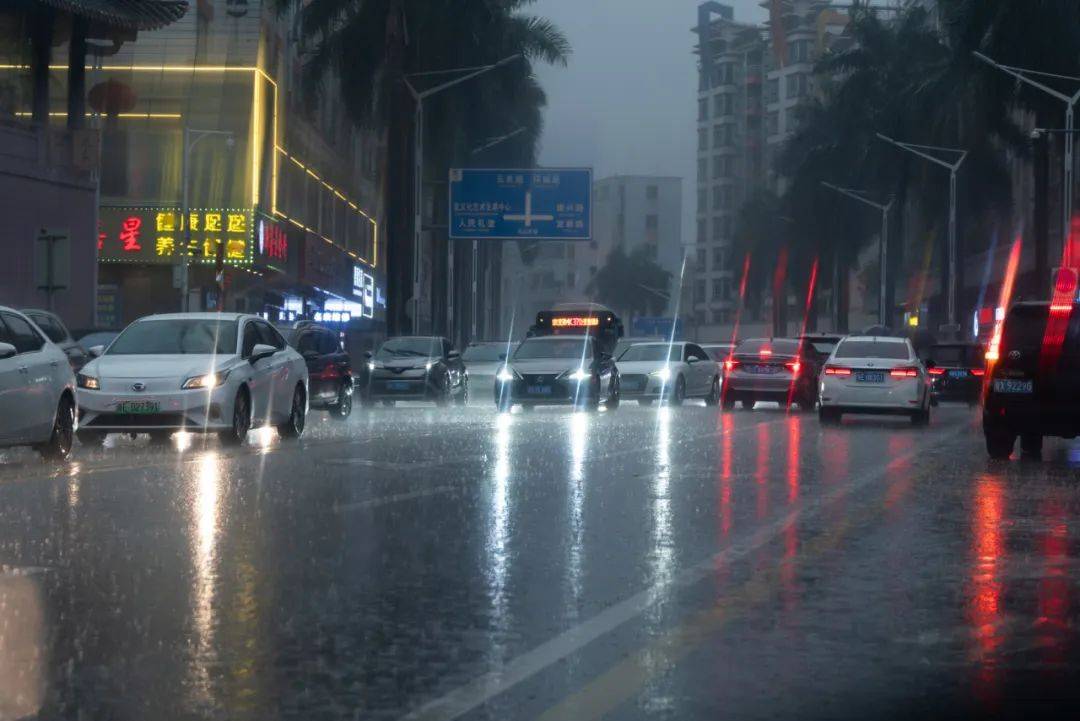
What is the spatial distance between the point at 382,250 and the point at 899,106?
30.5 meters

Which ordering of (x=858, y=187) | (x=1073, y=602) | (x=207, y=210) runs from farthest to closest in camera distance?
1. (x=858, y=187)
2. (x=207, y=210)
3. (x=1073, y=602)

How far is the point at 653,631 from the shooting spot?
7914mm

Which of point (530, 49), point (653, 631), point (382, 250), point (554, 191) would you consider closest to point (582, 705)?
point (653, 631)

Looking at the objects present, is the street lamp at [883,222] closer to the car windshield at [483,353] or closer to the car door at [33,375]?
the car windshield at [483,353]

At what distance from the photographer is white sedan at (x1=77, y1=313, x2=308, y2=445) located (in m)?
20.3

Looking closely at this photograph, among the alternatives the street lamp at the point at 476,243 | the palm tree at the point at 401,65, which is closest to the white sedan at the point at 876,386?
the palm tree at the point at 401,65

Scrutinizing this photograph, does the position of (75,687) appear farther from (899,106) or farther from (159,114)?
(899,106)

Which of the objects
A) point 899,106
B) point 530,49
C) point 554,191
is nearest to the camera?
point 554,191

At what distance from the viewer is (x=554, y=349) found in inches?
1470

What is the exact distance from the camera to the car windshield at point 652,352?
43312 mm

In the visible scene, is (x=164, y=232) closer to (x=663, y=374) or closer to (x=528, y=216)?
(x=528, y=216)

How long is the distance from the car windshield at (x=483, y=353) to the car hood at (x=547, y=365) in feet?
30.4

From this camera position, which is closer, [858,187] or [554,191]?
[554,191]

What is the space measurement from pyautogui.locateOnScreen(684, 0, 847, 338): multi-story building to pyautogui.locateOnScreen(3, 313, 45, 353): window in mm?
145664
